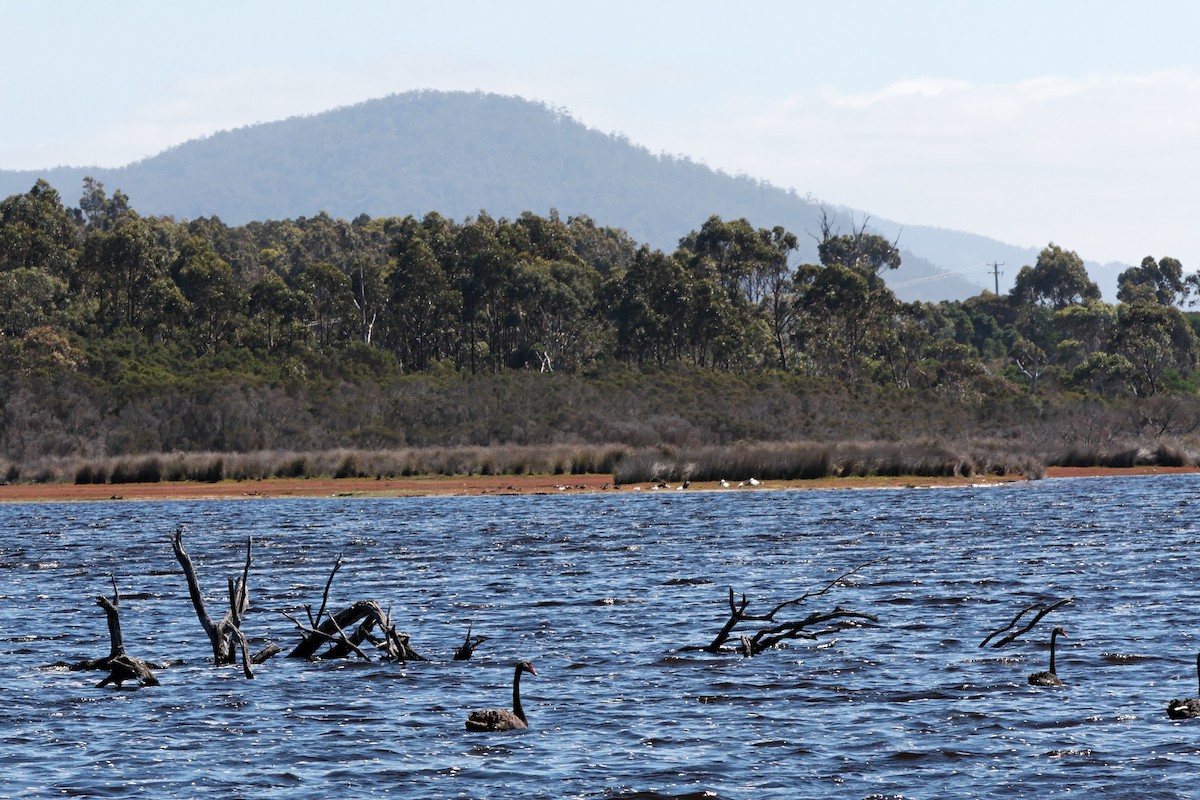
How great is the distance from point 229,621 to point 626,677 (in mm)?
5939

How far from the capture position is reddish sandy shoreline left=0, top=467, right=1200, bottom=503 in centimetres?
6762

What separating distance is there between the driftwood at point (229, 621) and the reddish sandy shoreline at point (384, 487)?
43619mm

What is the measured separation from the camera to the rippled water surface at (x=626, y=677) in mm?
16641

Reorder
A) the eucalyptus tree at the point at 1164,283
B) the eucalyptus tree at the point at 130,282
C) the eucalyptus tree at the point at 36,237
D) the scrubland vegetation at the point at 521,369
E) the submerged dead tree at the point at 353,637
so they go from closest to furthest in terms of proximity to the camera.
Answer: the submerged dead tree at the point at 353,637, the scrubland vegetation at the point at 521,369, the eucalyptus tree at the point at 130,282, the eucalyptus tree at the point at 36,237, the eucalyptus tree at the point at 1164,283

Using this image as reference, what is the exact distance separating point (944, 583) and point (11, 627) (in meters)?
19.3

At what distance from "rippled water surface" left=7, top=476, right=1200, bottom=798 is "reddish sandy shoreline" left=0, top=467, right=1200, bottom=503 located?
22057 millimetres

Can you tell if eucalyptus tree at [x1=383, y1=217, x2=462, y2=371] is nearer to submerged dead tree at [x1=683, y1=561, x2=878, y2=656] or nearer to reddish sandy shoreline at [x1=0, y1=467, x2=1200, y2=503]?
reddish sandy shoreline at [x1=0, y1=467, x2=1200, y2=503]

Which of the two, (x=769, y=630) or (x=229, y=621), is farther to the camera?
(x=769, y=630)

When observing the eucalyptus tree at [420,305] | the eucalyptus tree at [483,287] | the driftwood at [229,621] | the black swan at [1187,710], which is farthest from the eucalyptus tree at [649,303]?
the black swan at [1187,710]

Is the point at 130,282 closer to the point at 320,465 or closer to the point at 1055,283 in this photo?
the point at 320,465

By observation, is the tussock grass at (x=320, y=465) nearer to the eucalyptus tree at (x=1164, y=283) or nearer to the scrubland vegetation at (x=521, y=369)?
the scrubland vegetation at (x=521, y=369)

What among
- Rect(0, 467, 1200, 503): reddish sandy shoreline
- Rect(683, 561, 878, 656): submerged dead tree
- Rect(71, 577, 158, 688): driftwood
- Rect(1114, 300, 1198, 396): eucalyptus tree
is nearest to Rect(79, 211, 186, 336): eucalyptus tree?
Rect(0, 467, 1200, 503): reddish sandy shoreline

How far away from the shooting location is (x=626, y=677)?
2234 centimetres

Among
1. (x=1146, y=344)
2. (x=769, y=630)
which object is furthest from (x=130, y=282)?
(x=769, y=630)
